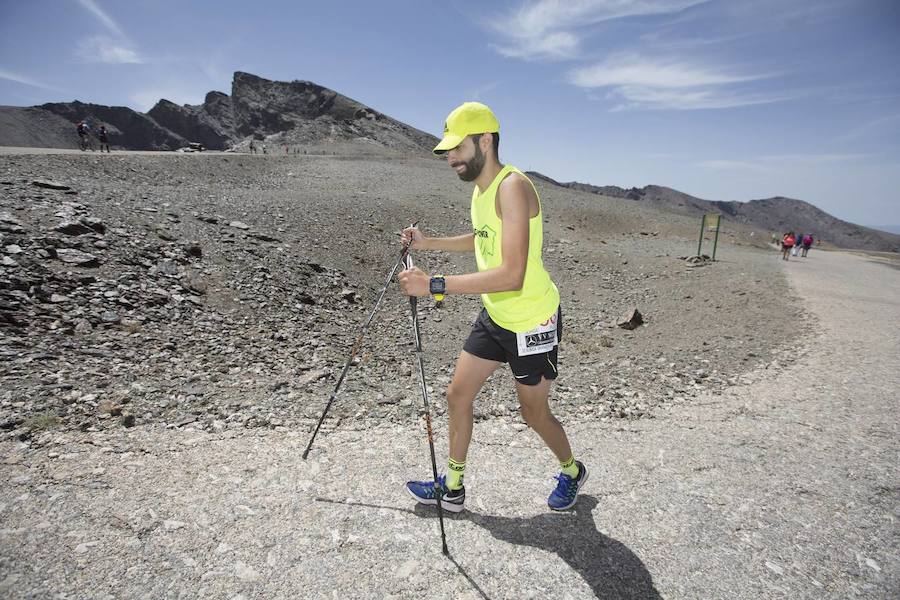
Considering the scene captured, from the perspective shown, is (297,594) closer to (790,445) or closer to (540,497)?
(540,497)

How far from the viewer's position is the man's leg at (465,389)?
3.30 metres

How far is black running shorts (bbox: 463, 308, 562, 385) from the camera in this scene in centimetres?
314

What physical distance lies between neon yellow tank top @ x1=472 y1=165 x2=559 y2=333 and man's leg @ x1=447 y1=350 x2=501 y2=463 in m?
0.35

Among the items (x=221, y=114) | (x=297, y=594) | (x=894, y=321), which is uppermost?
(x=221, y=114)

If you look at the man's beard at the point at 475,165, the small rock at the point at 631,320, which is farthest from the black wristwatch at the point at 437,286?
the small rock at the point at 631,320

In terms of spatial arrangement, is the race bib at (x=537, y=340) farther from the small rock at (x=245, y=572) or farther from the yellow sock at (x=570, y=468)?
the small rock at (x=245, y=572)

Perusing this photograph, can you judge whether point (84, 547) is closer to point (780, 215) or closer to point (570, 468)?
point (570, 468)

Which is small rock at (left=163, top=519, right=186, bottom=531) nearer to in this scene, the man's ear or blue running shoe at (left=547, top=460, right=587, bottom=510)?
blue running shoe at (left=547, top=460, right=587, bottom=510)

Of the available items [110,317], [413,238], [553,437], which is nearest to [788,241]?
[553,437]

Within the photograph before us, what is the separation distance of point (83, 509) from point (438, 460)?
9.26 feet

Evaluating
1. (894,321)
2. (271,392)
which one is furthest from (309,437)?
(894,321)

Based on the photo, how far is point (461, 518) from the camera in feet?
11.7

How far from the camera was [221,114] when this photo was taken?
101 m

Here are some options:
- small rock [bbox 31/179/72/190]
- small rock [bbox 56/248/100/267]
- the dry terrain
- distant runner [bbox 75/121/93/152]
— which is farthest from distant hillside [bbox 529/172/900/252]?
small rock [bbox 56/248/100/267]
